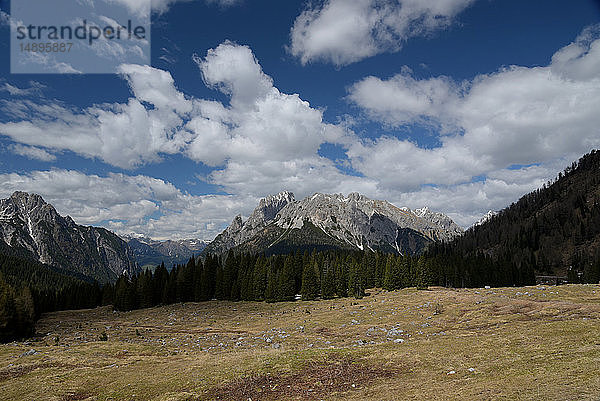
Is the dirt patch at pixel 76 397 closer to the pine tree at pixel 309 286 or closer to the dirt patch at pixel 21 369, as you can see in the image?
the dirt patch at pixel 21 369

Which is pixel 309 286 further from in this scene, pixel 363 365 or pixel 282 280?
pixel 363 365

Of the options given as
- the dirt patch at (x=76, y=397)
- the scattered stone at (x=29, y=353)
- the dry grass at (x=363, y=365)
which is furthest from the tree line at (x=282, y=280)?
the dirt patch at (x=76, y=397)

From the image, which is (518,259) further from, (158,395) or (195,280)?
(158,395)

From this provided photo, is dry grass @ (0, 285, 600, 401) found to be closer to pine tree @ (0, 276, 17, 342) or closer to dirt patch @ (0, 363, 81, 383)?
dirt patch @ (0, 363, 81, 383)

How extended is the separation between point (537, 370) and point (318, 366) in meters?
13.9

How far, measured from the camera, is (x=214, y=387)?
21.6m

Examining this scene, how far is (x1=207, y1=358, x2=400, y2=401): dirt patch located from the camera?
19719 millimetres

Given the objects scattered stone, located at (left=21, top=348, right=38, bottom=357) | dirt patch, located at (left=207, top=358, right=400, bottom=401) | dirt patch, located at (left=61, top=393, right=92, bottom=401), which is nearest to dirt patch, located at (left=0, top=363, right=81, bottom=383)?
scattered stone, located at (left=21, top=348, right=38, bottom=357)

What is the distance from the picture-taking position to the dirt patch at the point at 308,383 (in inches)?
776

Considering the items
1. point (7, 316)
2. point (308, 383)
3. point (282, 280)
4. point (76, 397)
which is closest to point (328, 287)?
point (282, 280)

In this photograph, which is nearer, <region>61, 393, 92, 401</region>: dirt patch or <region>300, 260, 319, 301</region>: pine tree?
<region>61, 393, 92, 401</region>: dirt patch

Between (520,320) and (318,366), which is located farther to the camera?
(520,320)

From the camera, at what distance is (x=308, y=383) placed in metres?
21.3

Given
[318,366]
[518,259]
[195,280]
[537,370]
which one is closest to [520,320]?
[537,370]
